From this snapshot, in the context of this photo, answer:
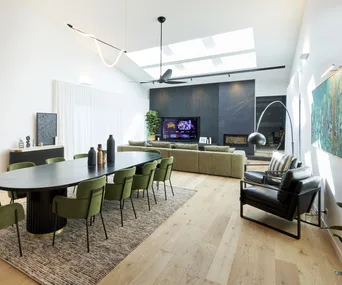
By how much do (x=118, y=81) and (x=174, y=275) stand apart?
8162mm

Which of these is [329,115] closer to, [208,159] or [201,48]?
[208,159]

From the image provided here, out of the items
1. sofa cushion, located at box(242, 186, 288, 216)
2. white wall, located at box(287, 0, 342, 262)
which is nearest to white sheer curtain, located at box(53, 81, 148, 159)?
sofa cushion, located at box(242, 186, 288, 216)

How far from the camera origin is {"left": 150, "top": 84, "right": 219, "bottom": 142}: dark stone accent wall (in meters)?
9.43

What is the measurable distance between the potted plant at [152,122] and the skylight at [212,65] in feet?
6.13

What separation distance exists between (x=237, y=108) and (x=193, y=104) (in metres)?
2.05

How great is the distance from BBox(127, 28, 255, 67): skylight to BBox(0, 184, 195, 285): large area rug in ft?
18.8

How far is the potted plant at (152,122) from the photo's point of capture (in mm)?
10250

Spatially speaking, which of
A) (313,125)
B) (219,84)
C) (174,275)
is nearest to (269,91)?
(219,84)

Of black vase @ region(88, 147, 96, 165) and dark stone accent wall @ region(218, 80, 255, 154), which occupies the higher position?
dark stone accent wall @ region(218, 80, 255, 154)

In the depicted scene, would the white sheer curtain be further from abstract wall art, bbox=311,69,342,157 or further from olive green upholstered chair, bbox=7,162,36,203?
abstract wall art, bbox=311,69,342,157

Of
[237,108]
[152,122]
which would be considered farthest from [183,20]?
[152,122]

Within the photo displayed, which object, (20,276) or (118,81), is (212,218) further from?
(118,81)

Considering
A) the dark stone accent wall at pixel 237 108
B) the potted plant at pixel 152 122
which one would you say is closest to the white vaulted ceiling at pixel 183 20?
the dark stone accent wall at pixel 237 108

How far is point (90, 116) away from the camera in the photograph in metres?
7.57
